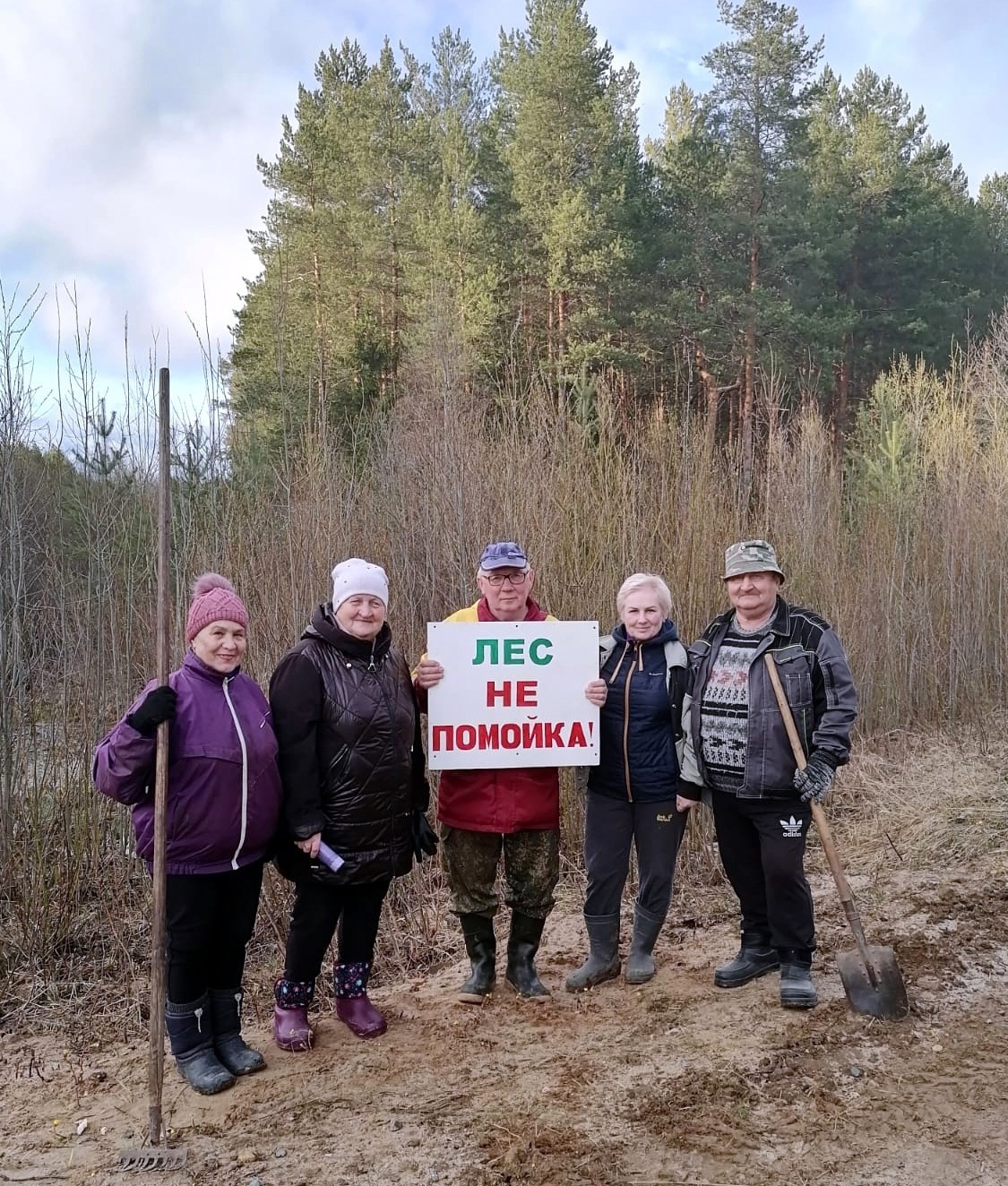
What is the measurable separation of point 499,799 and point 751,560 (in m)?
1.33

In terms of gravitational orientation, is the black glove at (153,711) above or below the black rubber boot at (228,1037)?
above

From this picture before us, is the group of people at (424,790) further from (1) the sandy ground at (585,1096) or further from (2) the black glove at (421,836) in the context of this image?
(1) the sandy ground at (585,1096)

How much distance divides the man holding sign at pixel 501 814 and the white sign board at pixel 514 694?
0.05 ft

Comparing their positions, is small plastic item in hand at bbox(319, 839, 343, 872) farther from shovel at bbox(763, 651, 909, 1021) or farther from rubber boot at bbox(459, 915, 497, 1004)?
shovel at bbox(763, 651, 909, 1021)

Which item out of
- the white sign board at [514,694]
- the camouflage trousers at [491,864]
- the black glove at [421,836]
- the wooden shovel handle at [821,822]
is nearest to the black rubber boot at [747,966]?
the wooden shovel handle at [821,822]

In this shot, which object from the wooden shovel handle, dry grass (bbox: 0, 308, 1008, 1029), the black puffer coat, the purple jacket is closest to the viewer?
the purple jacket

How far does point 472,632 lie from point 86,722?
7.76ft

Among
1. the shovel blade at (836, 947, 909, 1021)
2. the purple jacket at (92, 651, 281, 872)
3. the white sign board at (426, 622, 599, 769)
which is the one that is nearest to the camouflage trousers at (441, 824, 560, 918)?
the white sign board at (426, 622, 599, 769)

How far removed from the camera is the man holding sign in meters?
3.54

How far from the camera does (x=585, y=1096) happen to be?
2.99m

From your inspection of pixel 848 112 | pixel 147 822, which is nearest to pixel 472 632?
pixel 147 822

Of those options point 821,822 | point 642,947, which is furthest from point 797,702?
point 642,947

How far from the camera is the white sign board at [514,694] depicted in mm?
3531

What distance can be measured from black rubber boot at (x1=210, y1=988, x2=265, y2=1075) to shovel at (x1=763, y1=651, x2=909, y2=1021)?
217 cm
